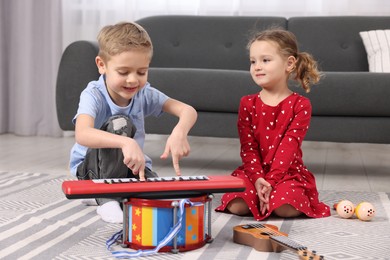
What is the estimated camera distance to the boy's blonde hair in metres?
1.70

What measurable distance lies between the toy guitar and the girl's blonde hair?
0.66 meters

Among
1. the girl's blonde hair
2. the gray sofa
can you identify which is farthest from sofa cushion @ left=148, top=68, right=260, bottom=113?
the girl's blonde hair

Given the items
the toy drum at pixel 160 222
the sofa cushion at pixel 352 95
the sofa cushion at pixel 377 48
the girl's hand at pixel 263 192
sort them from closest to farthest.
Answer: the toy drum at pixel 160 222 < the girl's hand at pixel 263 192 < the sofa cushion at pixel 352 95 < the sofa cushion at pixel 377 48

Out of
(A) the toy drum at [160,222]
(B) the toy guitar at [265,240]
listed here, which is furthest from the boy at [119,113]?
(B) the toy guitar at [265,240]

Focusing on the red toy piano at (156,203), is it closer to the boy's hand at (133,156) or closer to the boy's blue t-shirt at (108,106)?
the boy's hand at (133,156)

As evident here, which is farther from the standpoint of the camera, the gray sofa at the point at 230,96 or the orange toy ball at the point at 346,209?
the gray sofa at the point at 230,96

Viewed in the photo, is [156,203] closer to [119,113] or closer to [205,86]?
[119,113]

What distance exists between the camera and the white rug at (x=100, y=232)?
4.85 ft

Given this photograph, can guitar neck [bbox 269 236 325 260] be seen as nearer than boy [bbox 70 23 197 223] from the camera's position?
Yes

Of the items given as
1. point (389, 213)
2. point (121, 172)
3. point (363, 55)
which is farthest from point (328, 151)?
point (121, 172)

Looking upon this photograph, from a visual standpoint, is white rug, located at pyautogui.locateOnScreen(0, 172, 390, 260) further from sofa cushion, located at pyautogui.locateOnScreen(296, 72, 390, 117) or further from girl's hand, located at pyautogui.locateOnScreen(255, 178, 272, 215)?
sofa cushion, located at pyautogui.locateOnScreen(296, 72, 390, 117)

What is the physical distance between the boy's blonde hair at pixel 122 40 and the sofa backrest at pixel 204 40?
1.79 metres

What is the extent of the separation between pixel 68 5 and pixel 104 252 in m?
2.99

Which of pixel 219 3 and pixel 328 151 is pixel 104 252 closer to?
pixel 328 151
